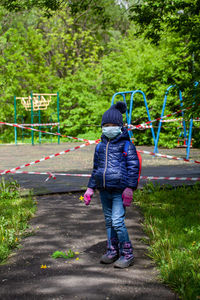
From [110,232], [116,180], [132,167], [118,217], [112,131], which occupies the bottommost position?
[110,232]

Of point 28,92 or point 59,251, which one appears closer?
point 59,251

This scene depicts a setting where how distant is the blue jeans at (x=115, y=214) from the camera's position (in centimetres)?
398

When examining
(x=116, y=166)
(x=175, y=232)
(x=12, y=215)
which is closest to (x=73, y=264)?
(x=116, y=166)

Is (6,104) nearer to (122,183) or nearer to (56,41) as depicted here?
(56,41)

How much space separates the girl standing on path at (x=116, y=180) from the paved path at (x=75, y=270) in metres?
0.19

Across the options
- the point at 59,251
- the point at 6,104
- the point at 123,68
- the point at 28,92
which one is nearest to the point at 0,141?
the point at 6,104

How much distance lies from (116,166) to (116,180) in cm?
14

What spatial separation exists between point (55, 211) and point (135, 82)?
1457 centimetres

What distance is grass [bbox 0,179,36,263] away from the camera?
4554mm

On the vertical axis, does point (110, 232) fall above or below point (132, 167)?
below

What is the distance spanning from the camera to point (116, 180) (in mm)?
3963

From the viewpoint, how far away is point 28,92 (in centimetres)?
2909

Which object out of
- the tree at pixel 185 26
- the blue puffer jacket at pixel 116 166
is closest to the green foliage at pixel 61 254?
the blue puffer jacket at pixel 116 166

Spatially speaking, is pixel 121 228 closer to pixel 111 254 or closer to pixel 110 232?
pixel 110 232
